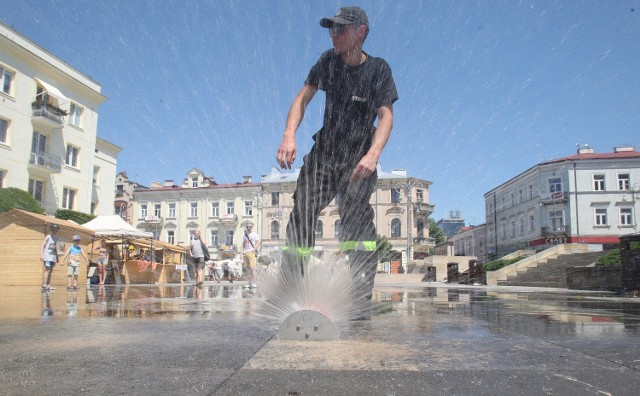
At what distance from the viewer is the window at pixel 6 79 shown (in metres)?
27.3

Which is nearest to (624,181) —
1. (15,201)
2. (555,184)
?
(555,184)

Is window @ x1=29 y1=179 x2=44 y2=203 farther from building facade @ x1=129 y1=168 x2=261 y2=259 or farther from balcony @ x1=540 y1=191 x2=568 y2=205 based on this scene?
balcony @ x1=540 y1=191 x2=568 y2=205

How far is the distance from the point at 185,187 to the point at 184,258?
4275cm

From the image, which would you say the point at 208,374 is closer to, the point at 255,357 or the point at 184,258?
the point at 255,357

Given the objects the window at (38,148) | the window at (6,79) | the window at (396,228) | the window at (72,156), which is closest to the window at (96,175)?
the window at (72,156)

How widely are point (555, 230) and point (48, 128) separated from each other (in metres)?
49.3

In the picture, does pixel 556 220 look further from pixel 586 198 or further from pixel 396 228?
pixel 396 228

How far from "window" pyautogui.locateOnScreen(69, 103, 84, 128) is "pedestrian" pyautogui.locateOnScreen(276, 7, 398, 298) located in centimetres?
3455

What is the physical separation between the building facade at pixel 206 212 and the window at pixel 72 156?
27919 millimetres

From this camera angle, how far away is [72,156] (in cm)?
3400

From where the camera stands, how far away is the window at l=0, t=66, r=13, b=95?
1075 inches

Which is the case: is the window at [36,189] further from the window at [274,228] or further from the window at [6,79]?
the window at [274,228]

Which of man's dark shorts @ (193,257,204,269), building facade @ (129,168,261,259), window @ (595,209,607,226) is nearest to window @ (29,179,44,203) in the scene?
man's dark shorts @ (193,257,204,269)

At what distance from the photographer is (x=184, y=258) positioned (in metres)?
25.9
